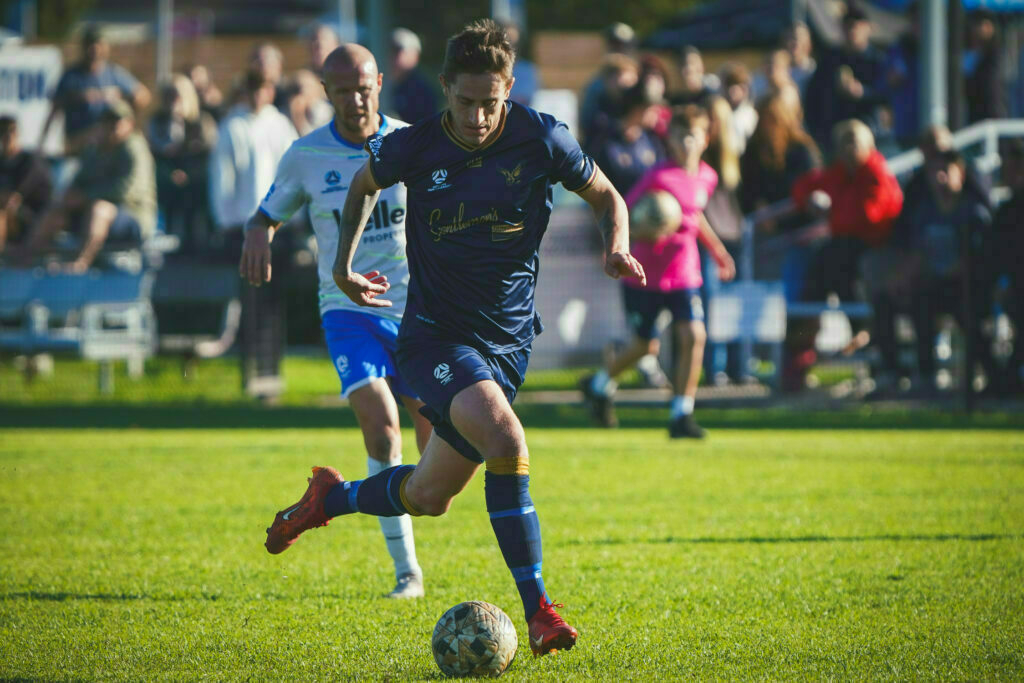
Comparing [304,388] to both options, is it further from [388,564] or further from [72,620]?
[72,620]

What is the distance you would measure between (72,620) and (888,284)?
31.1ft

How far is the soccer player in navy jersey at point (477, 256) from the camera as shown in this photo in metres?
4.89

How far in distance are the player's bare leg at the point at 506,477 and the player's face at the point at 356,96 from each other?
1860mm

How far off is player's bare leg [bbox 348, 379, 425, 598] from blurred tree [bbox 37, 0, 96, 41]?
173ft

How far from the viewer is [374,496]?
5.50m

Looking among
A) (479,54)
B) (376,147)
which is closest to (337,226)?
(376,147)

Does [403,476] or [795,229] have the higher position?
[795,229]

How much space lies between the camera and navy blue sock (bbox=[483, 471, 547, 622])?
4816mm

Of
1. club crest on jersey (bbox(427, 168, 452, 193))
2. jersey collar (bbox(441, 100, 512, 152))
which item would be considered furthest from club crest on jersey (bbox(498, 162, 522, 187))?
club crest on jersey (bbox(427, 168, 452, 193))

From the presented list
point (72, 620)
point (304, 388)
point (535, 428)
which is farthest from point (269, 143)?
point (72, 620)

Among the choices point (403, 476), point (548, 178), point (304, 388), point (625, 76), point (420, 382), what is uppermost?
point (625, 76)

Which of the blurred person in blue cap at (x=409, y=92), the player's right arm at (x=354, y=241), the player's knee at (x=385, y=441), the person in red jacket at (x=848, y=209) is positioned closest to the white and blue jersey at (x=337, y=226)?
the player's knee at (x=385, y=441)

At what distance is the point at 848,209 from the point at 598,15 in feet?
88.1

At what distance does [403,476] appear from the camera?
5.42 meters
